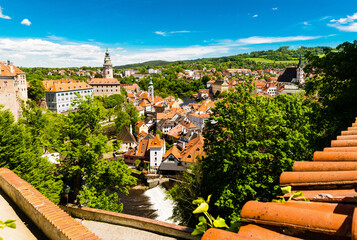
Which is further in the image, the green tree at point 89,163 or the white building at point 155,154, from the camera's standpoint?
the white building at point 155,154

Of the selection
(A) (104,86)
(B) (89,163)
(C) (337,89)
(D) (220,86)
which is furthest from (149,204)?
(D) (220,86)

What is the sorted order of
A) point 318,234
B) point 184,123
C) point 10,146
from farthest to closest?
1. point 184,123
2. point 10,146
3. point 318,234

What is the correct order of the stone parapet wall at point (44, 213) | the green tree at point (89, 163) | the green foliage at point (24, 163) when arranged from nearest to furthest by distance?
the stone parapet wall at point (44, 213) → the green foliage at point (24, 163) → the green tree at point (89, 163)

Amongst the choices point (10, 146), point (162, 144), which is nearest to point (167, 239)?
point (10, 146)

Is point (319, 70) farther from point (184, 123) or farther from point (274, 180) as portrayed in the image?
point (184, 123)

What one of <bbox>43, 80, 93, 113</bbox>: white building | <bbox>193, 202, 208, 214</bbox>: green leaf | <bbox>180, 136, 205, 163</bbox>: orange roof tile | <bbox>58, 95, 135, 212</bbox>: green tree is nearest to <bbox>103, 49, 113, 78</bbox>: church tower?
<bbox>43, 80, 93, 113</bbox>: white building

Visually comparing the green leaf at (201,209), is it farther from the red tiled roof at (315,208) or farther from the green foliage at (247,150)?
the green foliage at (247,150)

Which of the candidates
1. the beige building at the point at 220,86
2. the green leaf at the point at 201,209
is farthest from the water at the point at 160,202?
the beige building at the point at 220,86
